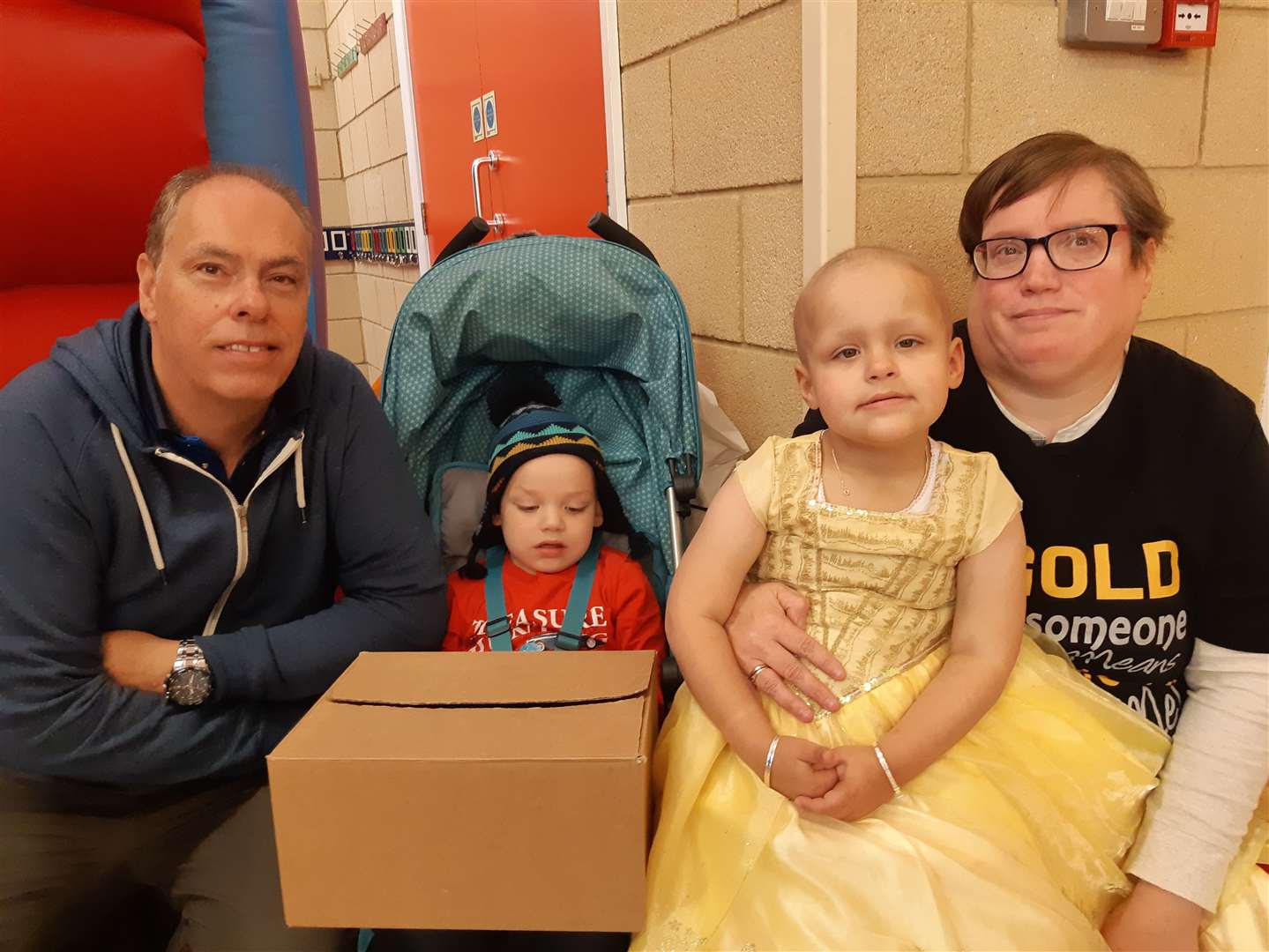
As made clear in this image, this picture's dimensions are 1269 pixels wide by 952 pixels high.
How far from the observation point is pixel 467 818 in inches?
36.5

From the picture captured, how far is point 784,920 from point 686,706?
313 mm

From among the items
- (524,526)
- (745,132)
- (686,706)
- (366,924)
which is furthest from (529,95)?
(366,924)

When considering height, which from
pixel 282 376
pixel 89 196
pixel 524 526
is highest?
pixel 89 196

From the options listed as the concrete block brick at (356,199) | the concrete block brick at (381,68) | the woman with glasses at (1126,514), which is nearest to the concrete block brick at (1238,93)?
the woman with glasses at (1126,514)

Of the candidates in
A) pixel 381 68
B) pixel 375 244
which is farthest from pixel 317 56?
pixel 375 244

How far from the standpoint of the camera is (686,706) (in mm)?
1164

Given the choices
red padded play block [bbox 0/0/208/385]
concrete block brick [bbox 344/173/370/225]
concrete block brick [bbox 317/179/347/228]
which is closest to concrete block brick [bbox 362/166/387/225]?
concrete block brick [bbox 344/173/370/225]

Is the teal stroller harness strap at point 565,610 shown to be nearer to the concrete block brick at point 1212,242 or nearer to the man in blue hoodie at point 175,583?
the man in blue hoodie at point 175,583

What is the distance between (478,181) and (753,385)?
2046mm

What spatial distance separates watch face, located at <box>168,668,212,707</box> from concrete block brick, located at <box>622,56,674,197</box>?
1.41 metres

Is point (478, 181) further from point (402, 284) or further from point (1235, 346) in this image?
point (1235, 346)

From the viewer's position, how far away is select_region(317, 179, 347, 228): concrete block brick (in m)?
5.29

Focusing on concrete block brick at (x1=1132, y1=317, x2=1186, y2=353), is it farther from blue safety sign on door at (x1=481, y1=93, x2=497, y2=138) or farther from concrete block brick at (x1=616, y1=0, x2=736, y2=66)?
blue safety sign on door at (x1=481, y1=93, x2=497, y2=138)

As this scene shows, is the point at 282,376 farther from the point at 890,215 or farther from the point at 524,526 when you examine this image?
the point at 890,215
